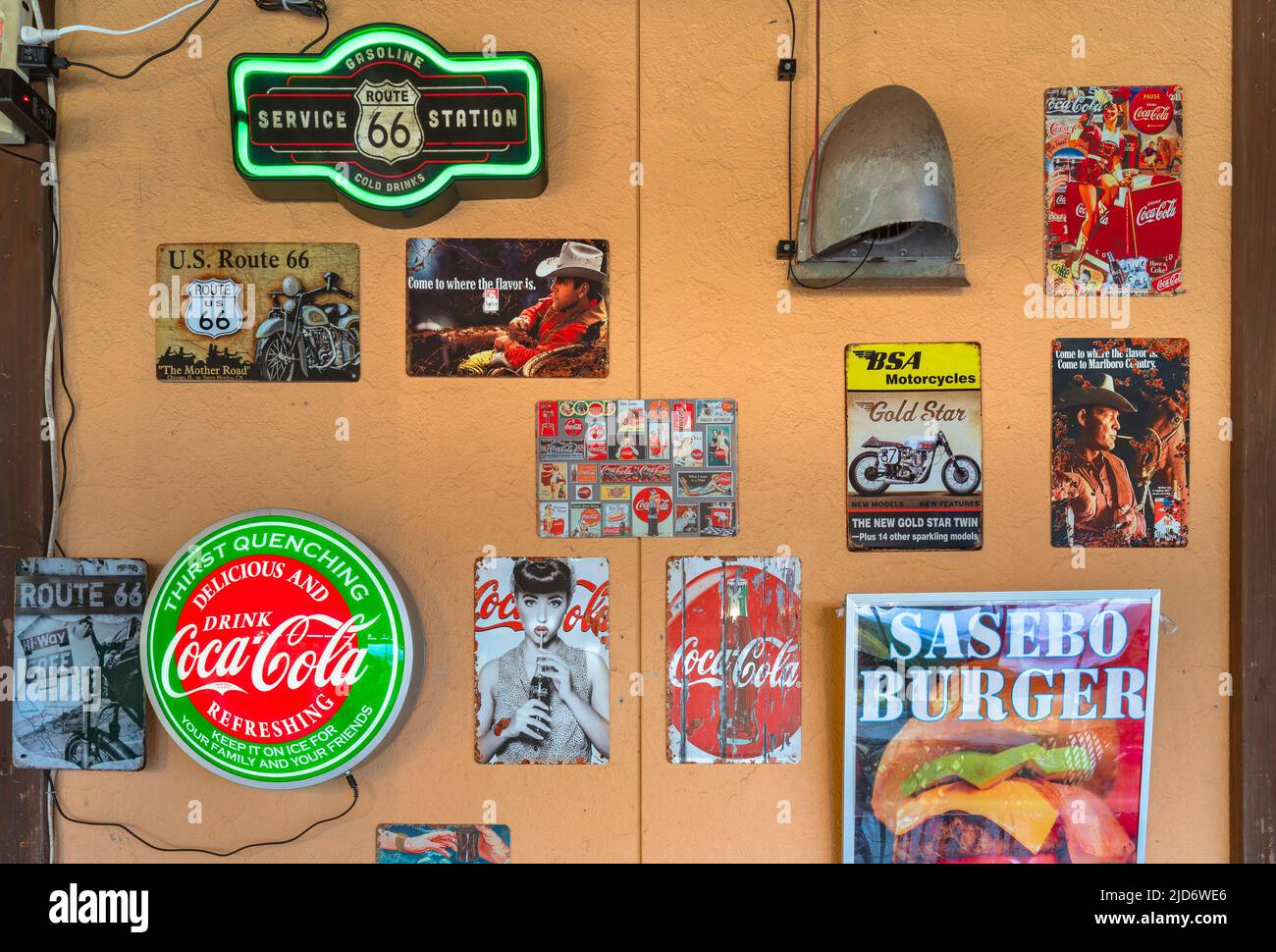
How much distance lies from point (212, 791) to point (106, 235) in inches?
67.3

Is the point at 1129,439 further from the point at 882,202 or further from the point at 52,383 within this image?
the point at 52,383

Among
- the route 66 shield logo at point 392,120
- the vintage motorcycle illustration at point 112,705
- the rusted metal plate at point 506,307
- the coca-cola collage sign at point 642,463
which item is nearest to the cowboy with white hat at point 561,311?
the rusted metal plate at point 506,307

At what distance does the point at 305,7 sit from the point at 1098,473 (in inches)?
108

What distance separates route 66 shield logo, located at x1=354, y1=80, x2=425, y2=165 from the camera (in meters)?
1.93

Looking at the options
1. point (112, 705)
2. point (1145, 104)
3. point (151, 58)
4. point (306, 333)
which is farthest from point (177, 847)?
point (1145, 104)

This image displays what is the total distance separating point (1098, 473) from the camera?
2.05 metres

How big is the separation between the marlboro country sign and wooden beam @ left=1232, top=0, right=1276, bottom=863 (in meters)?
2.44

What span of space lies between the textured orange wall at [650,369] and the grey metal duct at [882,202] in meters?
0.11

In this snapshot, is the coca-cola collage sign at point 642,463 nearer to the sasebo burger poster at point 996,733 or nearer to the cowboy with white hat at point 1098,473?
the sasebo burger poster at point 996,733

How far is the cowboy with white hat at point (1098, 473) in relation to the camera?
80.7 inches

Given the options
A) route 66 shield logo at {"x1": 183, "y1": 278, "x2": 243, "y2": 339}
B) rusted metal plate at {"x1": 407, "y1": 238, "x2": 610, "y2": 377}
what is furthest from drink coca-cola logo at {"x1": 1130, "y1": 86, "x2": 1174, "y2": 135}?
route 66 shield logo at {"x1": 183, "y1": 278, "x2": 243, "y2": 339}
